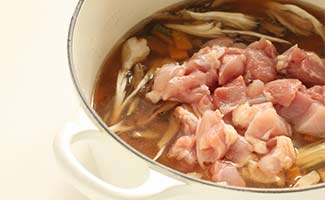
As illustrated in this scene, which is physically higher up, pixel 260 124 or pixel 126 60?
pixel 126 60

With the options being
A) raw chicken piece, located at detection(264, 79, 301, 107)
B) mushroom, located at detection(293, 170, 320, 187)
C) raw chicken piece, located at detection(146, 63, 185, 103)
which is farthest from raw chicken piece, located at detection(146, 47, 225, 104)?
mushroom, located at detection(293, 170, 320, 187)

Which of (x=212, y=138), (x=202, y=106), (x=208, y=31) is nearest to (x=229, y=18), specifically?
(x=208, y=31)

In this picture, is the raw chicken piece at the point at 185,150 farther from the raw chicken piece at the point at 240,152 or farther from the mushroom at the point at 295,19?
the mushroom at the point at 295,19

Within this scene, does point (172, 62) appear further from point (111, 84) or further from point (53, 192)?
point (53, 192)

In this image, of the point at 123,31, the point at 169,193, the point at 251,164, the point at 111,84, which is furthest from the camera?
the point at 123,31

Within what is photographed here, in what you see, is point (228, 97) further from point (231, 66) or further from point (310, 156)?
point (310, 156)

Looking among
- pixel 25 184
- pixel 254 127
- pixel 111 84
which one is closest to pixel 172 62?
pixel 111 84
